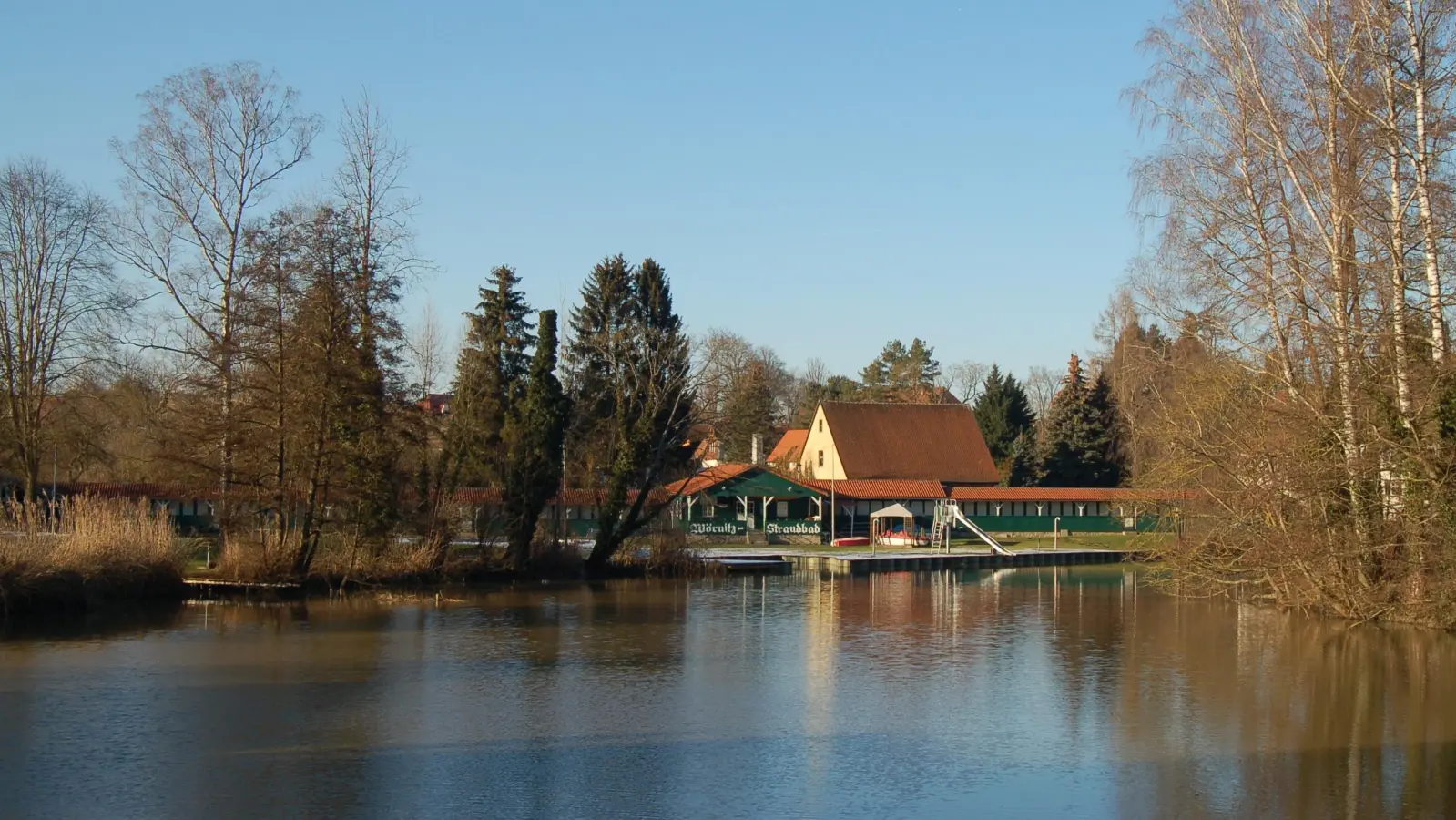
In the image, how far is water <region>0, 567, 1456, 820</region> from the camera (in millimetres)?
10805

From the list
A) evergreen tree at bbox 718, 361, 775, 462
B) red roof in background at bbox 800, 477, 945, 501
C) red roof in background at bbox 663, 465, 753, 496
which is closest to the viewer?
red roof in background at bbox 663, 465, 753, 496

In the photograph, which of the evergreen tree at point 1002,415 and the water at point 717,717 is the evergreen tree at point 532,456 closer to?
the water at point 717,717

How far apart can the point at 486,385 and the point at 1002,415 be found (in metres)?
35.2

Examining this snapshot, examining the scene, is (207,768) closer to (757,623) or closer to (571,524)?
(757,623)

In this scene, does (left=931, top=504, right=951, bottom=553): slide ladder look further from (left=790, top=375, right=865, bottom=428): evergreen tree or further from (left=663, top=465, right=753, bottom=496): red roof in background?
(left=790, top=375, right=865, bottom=428): evergreen tree

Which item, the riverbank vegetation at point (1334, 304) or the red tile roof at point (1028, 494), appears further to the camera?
the red tile roof at point (1028, 494)

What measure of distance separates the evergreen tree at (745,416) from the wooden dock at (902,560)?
22.7 metres

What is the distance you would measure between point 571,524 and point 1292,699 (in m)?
31.6

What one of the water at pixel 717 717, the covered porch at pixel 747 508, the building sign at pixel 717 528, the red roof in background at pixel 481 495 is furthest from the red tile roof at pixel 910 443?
the water at pixel 717 717

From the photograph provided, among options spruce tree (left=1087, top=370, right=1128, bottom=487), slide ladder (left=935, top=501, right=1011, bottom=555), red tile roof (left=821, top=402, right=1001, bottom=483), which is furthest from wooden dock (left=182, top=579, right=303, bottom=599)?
spruce tree (left=1087, top=370, right=1128, bottom=487)

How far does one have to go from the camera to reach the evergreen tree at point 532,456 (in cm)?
3272

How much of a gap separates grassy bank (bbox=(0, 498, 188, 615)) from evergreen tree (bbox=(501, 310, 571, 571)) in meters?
8.63

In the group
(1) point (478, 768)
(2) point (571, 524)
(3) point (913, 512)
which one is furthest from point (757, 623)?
(3) point (913, 512)

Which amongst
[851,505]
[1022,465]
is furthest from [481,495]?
[1022,465]
